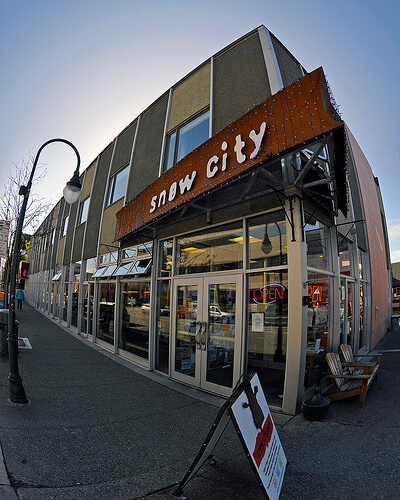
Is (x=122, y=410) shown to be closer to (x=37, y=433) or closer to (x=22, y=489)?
(x=37, y=433)

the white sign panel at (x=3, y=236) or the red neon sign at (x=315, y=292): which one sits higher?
the white sign panel at (x=3, y=236)

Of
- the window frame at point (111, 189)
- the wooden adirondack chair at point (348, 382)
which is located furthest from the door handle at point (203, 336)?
the window frame at point (111, 189)

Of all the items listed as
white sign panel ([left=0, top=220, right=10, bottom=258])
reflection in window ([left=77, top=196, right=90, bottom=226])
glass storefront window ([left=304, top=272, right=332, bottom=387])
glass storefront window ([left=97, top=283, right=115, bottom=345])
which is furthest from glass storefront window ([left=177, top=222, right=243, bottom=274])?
reflection in window ([left=77, top=196, right=90, bottom=226])

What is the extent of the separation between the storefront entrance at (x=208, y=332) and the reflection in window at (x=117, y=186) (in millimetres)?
5513

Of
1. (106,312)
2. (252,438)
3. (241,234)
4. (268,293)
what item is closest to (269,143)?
(241,234)

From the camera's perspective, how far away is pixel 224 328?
650cm

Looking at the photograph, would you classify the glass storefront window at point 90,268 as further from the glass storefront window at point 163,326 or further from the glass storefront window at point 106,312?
the glass storefront window at point 163,326

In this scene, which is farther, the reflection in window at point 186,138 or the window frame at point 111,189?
the window frame at point 111,189

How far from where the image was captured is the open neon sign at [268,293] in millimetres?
5770

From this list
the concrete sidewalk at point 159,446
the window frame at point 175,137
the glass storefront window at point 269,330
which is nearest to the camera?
the concrete sidewalk at point 159,446

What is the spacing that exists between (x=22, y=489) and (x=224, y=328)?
13.6ft

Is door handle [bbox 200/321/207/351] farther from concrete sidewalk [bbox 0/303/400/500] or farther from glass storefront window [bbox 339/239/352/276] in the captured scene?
glass storefront window [bbox 339/239/352/276]

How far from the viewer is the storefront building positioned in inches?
180

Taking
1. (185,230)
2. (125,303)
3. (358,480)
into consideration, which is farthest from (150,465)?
(125,303)
